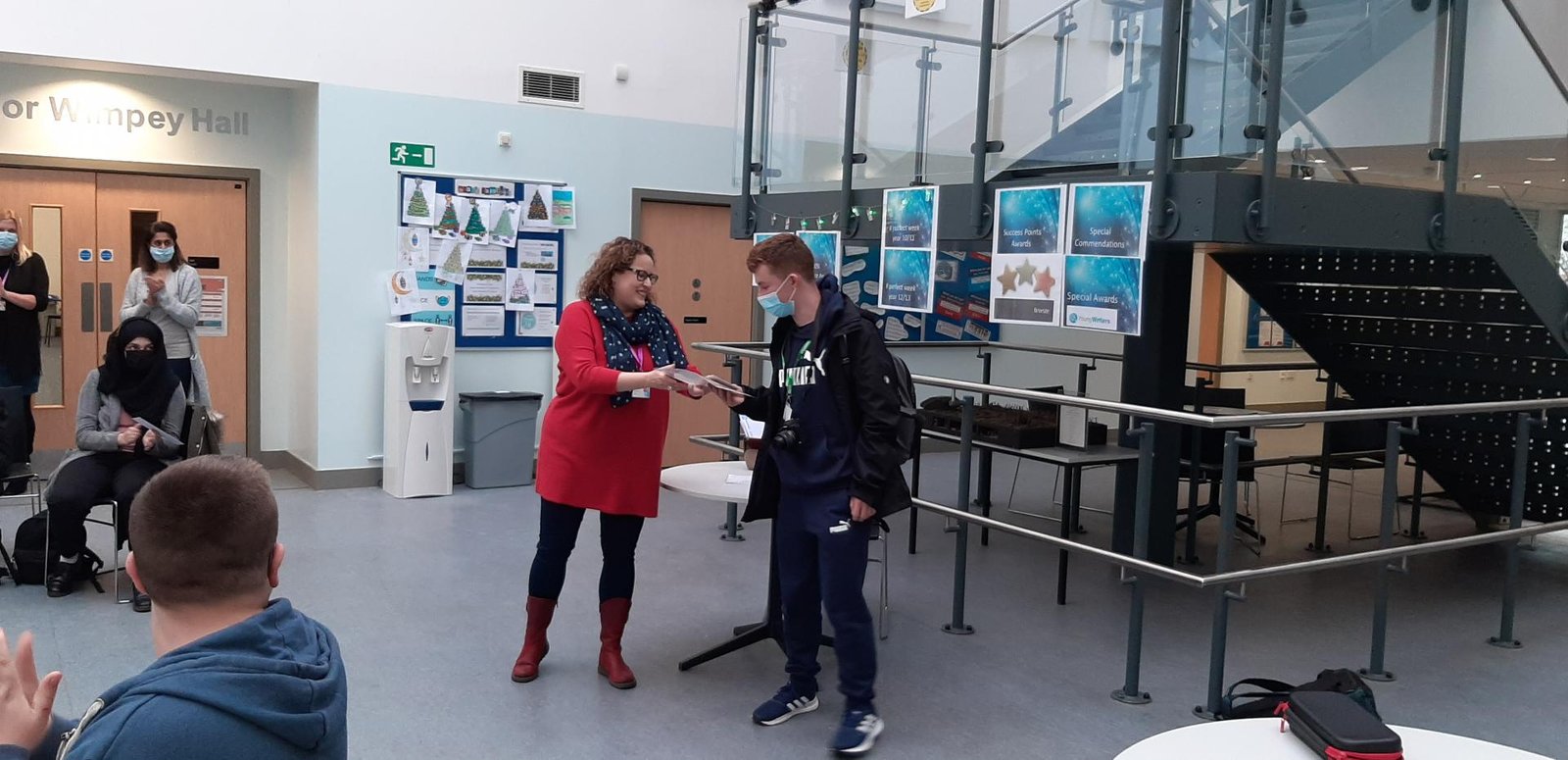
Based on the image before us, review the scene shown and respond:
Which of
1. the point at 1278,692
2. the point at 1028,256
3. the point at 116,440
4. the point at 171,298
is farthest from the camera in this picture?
the point at 171,298

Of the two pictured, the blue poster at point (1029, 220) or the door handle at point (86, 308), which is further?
the door handle at point (86, 308)

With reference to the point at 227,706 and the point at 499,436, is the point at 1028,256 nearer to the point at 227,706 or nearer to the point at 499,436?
the point at 227,706

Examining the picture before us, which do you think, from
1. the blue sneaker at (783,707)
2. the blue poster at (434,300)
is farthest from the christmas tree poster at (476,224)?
the blue sneaker at (783,707)

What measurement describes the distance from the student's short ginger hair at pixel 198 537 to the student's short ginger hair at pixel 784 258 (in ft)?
7.47

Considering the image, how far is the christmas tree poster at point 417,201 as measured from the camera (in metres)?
7.50

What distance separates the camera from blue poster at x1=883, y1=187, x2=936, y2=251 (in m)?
5.40

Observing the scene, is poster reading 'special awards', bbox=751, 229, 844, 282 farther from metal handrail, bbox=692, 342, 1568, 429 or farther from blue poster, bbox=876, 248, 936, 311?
metal handrail, bbox=692, 342, 1568, 429

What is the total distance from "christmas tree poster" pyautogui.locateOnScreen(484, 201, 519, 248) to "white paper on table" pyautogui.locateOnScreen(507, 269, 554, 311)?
20 centimetres

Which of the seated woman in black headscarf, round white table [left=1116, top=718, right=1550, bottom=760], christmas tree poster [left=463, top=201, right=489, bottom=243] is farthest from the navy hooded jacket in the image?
christmas tree poster [left=463, top=201, right=489, bottom=243]

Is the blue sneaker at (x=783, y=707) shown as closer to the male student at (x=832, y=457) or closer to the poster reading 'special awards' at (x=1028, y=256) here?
the male student at (x=832, y=457)

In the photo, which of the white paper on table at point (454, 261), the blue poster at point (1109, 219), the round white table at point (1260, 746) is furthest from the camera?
Result: the white paper on table at point (454, 261)

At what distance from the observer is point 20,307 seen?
666 cm

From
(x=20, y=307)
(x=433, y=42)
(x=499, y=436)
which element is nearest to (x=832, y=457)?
(x=499, y=436)

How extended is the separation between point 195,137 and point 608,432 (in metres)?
5.03
